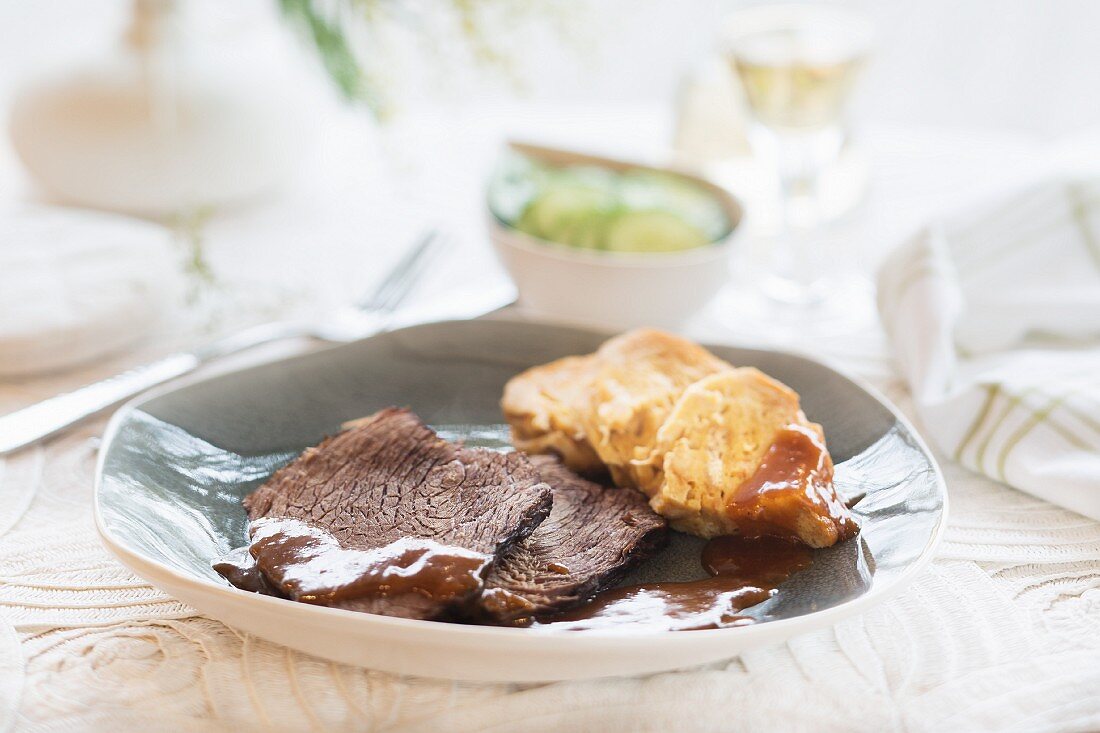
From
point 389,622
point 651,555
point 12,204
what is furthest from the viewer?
point 12,204

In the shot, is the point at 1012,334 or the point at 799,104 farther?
the point at 799,104

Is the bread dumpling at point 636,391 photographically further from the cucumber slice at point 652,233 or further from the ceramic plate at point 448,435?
the cucumber slice at point 652,233

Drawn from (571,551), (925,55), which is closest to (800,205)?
(571,551)

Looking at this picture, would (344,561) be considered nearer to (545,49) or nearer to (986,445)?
(986,445)

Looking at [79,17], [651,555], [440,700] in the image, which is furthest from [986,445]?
[79,17]

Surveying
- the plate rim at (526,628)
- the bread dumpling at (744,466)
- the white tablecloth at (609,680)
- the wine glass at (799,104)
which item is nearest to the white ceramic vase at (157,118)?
the white tablecloth at (609,680)

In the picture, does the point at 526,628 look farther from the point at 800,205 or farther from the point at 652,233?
the point at 800,205

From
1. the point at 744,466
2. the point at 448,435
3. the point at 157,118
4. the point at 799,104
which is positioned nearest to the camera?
the point at 744,466
